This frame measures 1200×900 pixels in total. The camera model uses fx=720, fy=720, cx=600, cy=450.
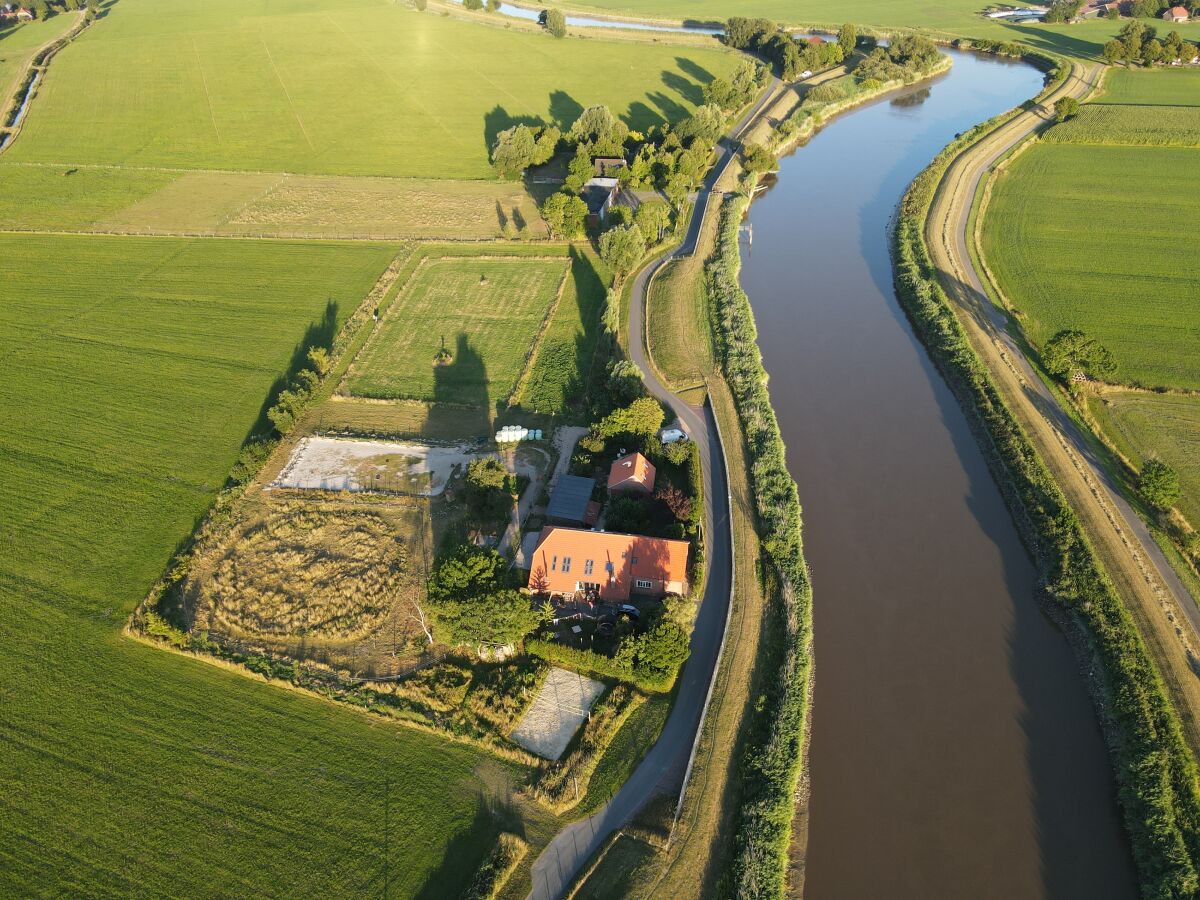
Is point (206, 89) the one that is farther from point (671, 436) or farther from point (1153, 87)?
point (1153, 87)

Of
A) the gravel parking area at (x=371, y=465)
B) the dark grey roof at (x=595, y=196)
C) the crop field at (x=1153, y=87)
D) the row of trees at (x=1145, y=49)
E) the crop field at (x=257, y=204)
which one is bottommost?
the gravel parking area at (x=371, y=465)

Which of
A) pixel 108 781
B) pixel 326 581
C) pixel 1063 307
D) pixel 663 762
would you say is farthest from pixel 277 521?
pixel 1063 307

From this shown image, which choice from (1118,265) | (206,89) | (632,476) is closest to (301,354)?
(632,476)

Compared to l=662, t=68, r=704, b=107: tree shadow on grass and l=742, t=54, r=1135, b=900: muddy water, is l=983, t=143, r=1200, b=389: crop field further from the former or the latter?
l=662, t=68, r=704, b=107: tree shadow on grass

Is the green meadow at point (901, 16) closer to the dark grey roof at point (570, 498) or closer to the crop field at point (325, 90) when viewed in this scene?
the crop field at point (325, 90)

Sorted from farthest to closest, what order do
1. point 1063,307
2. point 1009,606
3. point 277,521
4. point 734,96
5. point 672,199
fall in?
point 734,96
point 672,199
point 1063,307
point 277,521
point 1009,606

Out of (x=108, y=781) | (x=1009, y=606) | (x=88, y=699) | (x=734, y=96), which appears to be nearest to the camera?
(x=108, y=781)

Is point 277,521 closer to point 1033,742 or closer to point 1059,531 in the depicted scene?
point 1033,742

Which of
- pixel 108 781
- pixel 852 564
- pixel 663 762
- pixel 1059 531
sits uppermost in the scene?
pixel 1059 531

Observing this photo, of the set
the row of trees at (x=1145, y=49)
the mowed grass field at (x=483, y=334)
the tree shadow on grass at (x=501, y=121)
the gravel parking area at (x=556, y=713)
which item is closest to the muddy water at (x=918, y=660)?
the gravel parking area at (x=556, y=713)
